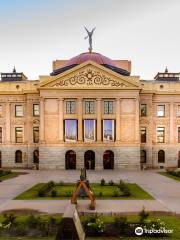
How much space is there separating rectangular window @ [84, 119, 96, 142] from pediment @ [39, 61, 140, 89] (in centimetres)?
585

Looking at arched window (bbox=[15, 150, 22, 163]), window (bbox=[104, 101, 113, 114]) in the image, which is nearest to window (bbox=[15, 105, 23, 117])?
arched window (bbox=[15, 150, 22, 163])

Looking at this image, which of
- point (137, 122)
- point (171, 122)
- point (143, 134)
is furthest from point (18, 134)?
point (171, 122)

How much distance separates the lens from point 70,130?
205 feet

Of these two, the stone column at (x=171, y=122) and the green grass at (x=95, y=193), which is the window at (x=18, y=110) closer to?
the stone column at (x=171, y=122)

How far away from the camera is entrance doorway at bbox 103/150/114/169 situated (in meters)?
63.0

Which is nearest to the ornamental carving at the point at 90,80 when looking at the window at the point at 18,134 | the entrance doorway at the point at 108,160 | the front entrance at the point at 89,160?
the entrance doorway at the point at 108,160

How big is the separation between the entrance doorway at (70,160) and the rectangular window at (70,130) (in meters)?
2.23

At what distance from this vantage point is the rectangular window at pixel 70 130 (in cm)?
6244

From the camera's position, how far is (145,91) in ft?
217

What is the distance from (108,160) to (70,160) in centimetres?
643

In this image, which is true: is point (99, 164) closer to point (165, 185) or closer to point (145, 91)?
point (145, 91)

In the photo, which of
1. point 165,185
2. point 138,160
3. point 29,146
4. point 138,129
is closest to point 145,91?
point 138,129

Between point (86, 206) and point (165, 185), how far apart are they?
1566 centimetres

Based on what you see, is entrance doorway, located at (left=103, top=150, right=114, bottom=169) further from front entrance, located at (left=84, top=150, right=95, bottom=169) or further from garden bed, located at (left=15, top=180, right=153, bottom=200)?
garden bed, located at (left=15, top=180, right=153, bottom=200)
